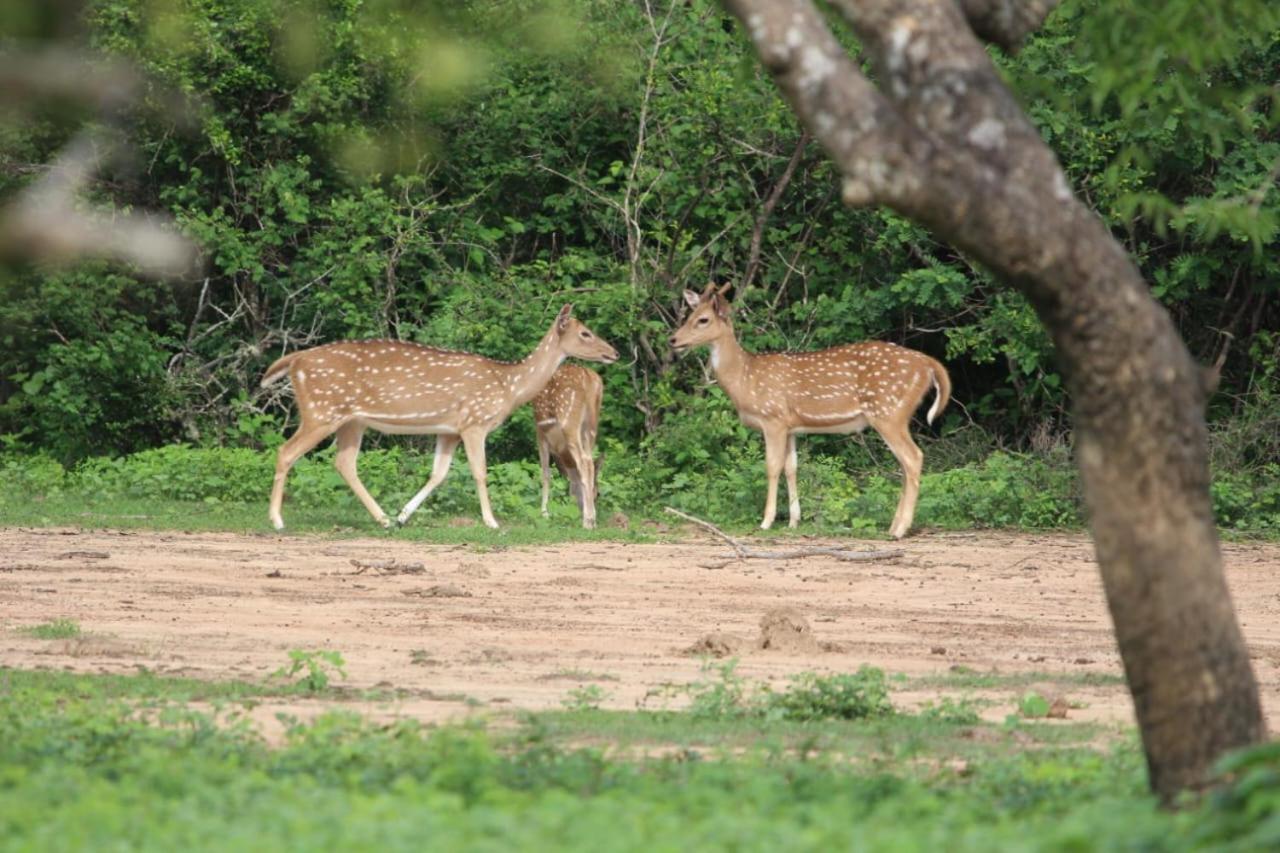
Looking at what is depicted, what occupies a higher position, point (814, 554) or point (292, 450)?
point (292, 450)

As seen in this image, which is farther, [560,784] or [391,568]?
[391,568]

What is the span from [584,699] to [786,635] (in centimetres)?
206

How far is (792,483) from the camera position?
56.7ft

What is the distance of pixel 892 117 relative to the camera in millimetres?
5625

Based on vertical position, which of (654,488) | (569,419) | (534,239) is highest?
(534,239)

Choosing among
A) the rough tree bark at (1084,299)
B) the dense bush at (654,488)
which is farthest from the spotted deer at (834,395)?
the rough tree bark at (1084,299)

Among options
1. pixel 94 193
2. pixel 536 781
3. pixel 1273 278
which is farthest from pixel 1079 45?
pixel 94 193

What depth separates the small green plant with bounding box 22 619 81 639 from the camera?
33.7ft

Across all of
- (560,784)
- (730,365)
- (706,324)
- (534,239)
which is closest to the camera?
(560,784)

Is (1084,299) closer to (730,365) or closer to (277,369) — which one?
(277,369)

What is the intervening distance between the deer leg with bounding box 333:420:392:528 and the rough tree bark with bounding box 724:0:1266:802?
10.7 metres

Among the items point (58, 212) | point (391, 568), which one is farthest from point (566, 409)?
point (58, 212)

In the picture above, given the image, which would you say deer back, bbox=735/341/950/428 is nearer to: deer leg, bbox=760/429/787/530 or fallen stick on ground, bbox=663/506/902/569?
deer leg, bbox=760/429/787/530

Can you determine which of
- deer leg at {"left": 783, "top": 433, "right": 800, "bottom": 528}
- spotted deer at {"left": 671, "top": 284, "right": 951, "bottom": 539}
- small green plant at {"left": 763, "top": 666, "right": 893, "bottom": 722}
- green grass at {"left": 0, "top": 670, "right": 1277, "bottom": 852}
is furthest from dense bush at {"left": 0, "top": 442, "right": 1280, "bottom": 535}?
green grass at {"left": 0, "top": 670, "right": 1277, "bottom": 852}
